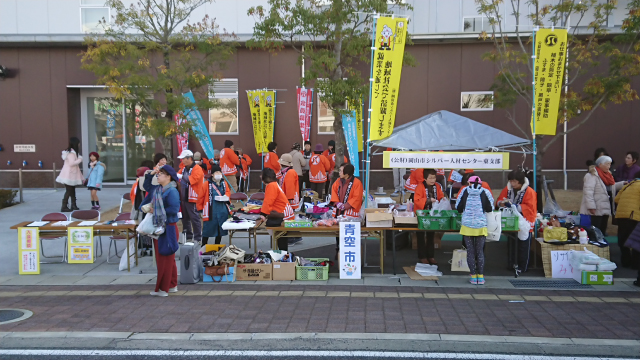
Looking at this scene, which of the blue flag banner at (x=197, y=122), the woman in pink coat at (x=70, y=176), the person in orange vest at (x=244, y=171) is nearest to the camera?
the blue flag banner at (x=197, y=122)

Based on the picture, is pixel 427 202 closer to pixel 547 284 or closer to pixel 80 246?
pixel 547 284

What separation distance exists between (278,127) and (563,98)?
10.3 metres

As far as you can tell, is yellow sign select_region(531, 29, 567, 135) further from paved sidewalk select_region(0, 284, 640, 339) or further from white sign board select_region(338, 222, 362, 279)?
white sign board select_region(338, 222, 362, 279)

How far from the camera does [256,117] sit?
19.5m

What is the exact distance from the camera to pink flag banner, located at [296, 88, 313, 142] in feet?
62.8

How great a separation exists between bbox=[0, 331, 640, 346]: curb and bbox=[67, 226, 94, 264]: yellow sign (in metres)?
3.33

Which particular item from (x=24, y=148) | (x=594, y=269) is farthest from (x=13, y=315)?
(x=24, y=148)

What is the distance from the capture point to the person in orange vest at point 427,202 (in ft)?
32.6

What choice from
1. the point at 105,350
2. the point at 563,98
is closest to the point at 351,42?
the point at 563,98

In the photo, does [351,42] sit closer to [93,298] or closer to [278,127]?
[278,127]

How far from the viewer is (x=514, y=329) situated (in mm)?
6633

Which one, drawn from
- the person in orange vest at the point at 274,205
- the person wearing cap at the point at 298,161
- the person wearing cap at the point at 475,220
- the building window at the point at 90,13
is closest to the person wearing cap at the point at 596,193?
the person wearing cap at the point at 475,220

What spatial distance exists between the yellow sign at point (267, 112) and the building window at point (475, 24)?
736cm

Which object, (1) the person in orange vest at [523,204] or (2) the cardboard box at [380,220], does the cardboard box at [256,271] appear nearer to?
(2) the cardboard box at [380,220]
